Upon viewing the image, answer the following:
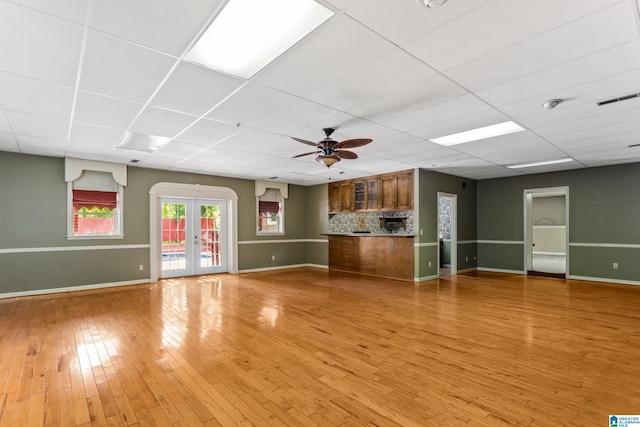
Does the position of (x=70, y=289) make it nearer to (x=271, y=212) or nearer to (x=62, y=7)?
(x=271, y=212)

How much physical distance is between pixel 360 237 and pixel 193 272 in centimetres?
437

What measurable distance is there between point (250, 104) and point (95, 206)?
5083 millimetres

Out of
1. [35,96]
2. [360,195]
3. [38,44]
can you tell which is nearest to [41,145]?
[35,96]

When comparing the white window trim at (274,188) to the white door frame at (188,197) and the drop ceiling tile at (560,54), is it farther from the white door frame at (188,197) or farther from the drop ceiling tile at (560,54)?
the drop ceiling tile at (560,54)

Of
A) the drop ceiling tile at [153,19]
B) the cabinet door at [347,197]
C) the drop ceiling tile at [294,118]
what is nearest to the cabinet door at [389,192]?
the cabinet door at [347,197]

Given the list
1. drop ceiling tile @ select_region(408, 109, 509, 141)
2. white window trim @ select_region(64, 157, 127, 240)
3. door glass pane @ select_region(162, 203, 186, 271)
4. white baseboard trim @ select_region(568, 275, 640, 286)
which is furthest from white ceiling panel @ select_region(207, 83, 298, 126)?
white baseboard trim @ select_region(568, 275, 640, 286)

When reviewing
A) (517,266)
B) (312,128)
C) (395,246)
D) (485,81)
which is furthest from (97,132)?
(517,266)

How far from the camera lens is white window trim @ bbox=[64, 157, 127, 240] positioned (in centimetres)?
600

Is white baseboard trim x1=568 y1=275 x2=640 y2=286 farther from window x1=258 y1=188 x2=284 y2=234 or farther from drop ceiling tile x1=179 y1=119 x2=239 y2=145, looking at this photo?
drop ceiling tile x1=179 y1=119 x2=239 y2=145

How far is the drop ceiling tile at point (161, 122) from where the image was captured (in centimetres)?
368

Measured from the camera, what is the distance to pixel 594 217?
7031 mm

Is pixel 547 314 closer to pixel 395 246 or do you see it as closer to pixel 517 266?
pixel 395 246

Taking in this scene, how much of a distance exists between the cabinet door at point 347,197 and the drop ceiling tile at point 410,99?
16.0 ft

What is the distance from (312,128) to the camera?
4.17 m
